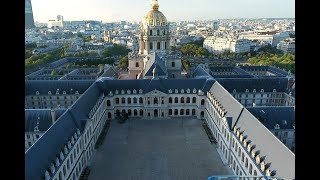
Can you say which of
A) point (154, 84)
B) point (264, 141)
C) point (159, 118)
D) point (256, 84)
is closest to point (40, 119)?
point (154, 84)

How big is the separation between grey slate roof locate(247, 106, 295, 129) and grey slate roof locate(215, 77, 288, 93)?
2690 centimetres

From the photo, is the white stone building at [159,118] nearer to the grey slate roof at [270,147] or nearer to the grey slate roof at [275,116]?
the grey slate roof at [270,147]

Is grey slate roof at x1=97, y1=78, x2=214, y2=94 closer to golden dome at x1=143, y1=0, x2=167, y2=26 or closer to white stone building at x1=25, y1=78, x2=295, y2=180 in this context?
white stone building at x1=25, y1=78, x2=295, y2=180

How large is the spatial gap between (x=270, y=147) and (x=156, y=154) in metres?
25.2

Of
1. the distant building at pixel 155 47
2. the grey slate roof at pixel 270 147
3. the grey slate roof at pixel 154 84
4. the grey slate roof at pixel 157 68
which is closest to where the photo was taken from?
the grey slate roof at pixel 270 147

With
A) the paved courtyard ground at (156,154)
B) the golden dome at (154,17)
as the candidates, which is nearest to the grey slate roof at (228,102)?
the paved courtyard ground at (156,154)

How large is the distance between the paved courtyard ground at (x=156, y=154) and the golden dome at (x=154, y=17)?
1509 inches

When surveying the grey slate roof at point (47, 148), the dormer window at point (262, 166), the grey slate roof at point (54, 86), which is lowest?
the dormer window at point (262, 166)

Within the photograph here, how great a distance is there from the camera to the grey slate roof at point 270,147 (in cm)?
3762

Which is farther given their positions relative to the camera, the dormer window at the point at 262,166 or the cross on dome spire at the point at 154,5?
the cross on dome spire at the point at 154,5

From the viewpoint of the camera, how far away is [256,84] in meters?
90.7
